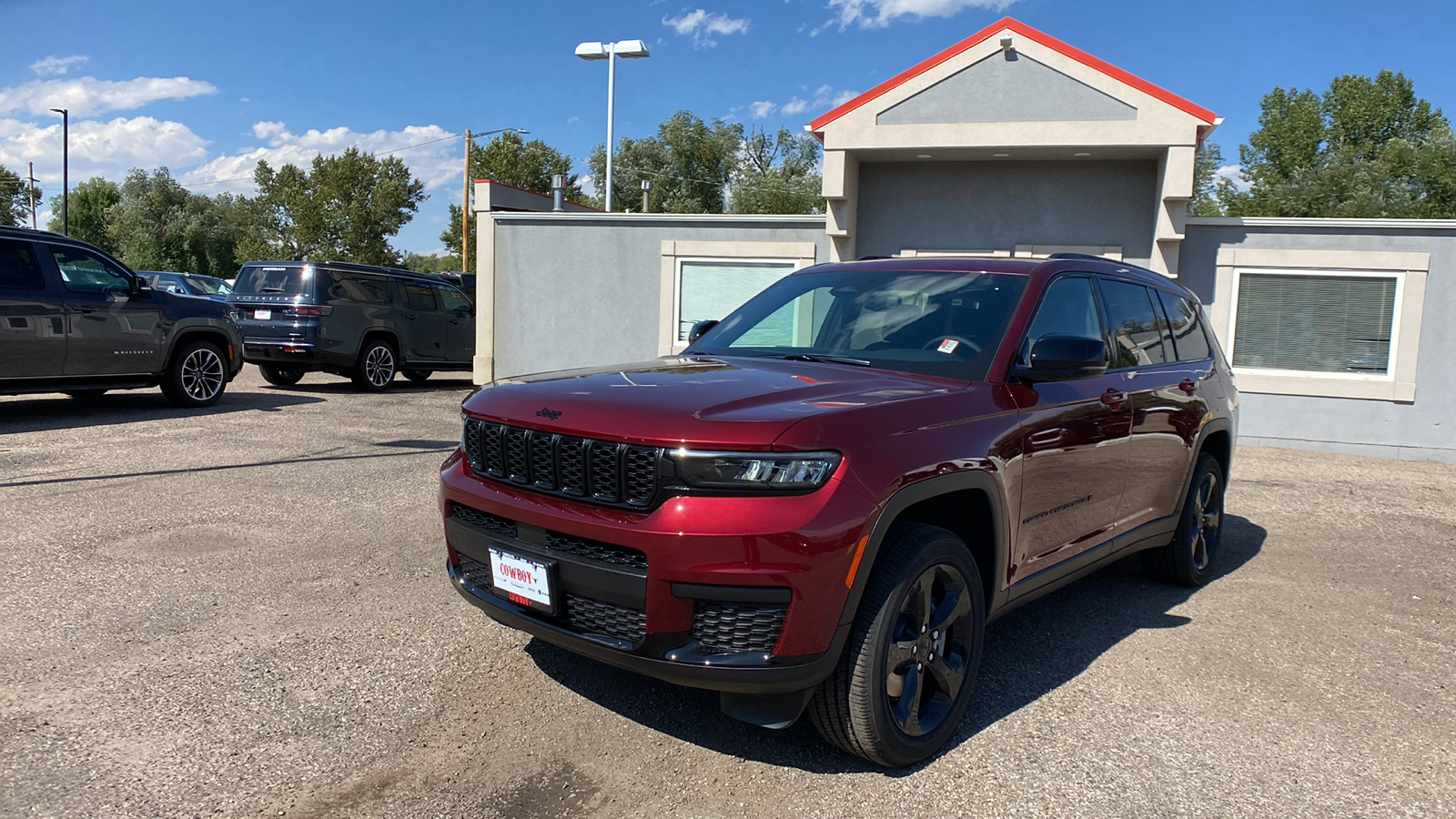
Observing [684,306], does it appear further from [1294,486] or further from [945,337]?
[945,337]

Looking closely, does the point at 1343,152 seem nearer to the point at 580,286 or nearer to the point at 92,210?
the point at 580,286

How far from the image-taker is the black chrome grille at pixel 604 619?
280 centimetres

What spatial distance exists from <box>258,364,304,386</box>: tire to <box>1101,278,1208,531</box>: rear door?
43.1 feet

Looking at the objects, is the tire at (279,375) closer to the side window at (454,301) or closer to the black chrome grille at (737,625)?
the side window at (454,301)

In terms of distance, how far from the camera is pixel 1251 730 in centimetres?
353

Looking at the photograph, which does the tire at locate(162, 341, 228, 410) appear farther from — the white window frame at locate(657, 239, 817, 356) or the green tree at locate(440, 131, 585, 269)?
the green tree at locate(440, 131, 585, 269)

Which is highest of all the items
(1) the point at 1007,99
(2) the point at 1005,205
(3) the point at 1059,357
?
(1) the point at 1007,99

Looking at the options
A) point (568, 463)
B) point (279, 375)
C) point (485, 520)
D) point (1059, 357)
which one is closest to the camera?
point (568, 463)

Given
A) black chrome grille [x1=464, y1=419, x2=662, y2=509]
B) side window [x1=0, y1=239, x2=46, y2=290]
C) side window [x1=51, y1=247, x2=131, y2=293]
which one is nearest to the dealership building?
side window [x1=51, y1=247, x2=131, y2=293]

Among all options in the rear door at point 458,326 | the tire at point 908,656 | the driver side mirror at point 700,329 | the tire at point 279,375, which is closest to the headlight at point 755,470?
the tire at point 908,656

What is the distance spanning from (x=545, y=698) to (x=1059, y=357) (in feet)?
7.63

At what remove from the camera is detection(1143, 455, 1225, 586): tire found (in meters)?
5.23

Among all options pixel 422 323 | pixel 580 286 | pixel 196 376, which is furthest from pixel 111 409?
pixel 580 286

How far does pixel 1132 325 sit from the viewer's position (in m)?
4.75
